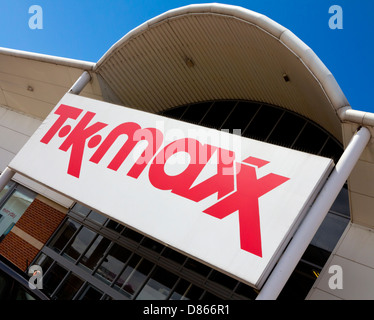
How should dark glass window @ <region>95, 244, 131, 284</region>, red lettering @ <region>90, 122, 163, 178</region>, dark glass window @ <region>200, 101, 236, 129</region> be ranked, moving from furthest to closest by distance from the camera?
1. dark glass window @ <region>200, 101, 236, 129</region>
2. dark glass window @ <region>95, 244, 131, 284</region>
3. red lettering @ <region>90, 122, 163, 178</region>

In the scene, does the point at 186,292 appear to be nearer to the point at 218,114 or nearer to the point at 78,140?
the point at 78,140

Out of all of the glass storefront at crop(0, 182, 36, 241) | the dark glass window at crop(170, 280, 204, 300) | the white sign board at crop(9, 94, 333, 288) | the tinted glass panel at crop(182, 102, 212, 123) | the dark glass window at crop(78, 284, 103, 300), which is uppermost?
the tinted glass panel at crop(182, 102, 212, 123)

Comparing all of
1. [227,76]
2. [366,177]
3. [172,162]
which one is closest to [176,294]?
[172,162]

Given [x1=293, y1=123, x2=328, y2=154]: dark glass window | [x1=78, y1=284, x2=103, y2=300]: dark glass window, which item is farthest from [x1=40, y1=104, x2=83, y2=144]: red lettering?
[x1=293, y1=123, x2=328, y2=154]: dark glass window

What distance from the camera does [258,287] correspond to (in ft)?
19.3

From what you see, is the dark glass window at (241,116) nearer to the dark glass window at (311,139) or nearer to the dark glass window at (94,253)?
the dark glass window at (311,139)

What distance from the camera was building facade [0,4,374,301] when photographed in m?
8.34

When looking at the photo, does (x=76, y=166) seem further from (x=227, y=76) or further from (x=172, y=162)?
(x=227, y=76)

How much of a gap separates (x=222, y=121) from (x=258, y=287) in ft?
21.9

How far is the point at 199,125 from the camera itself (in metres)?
10.6

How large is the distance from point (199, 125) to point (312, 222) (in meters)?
5.02

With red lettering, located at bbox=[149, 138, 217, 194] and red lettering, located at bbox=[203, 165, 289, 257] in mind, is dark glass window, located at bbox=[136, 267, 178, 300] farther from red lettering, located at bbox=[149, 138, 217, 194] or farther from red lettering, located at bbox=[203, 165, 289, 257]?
red lettering, located at bbox=[203, 165, 289, 257]

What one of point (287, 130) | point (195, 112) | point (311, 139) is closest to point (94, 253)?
point (195, 112)

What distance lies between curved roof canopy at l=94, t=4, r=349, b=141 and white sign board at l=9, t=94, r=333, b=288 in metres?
2.12
